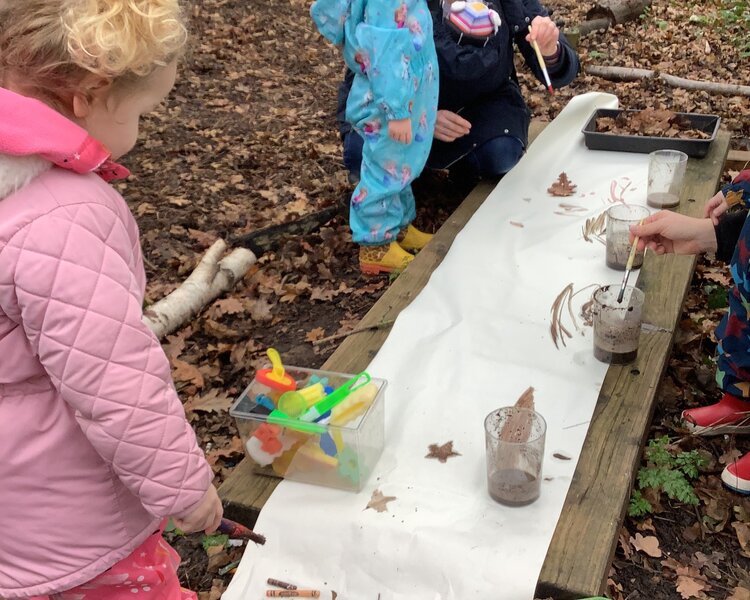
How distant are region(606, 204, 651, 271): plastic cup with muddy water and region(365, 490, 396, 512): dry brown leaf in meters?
1.50

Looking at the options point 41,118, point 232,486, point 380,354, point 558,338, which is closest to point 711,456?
point 558,338

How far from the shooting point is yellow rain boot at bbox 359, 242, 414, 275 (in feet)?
12.4

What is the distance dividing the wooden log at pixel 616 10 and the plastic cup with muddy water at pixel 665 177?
500cm

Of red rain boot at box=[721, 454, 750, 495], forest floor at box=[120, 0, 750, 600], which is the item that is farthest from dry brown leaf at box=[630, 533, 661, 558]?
red rain boot at box=[721, 454, 750, 495]

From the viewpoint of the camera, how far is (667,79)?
20.3 feet

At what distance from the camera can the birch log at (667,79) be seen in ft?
19.1

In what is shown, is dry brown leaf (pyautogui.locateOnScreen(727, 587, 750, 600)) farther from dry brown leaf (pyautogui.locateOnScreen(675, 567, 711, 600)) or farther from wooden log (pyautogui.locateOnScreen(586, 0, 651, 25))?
wooden log (pyautogui.locateOnScreen(586, 0, 651, 25))

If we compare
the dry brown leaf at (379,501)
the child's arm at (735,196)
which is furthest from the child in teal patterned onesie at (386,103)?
the dry brown leaf at (379,501)

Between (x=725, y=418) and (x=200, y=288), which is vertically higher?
(x=725, y=418)

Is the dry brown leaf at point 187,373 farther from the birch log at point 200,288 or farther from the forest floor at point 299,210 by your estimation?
the birch log at point 200,288

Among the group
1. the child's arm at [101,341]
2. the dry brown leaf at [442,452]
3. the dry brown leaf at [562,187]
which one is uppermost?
the child's arm at [101,341]

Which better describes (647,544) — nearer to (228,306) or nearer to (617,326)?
(617,326)

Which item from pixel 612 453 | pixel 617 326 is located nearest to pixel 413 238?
pixel 617 326

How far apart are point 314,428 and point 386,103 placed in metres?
1.65
